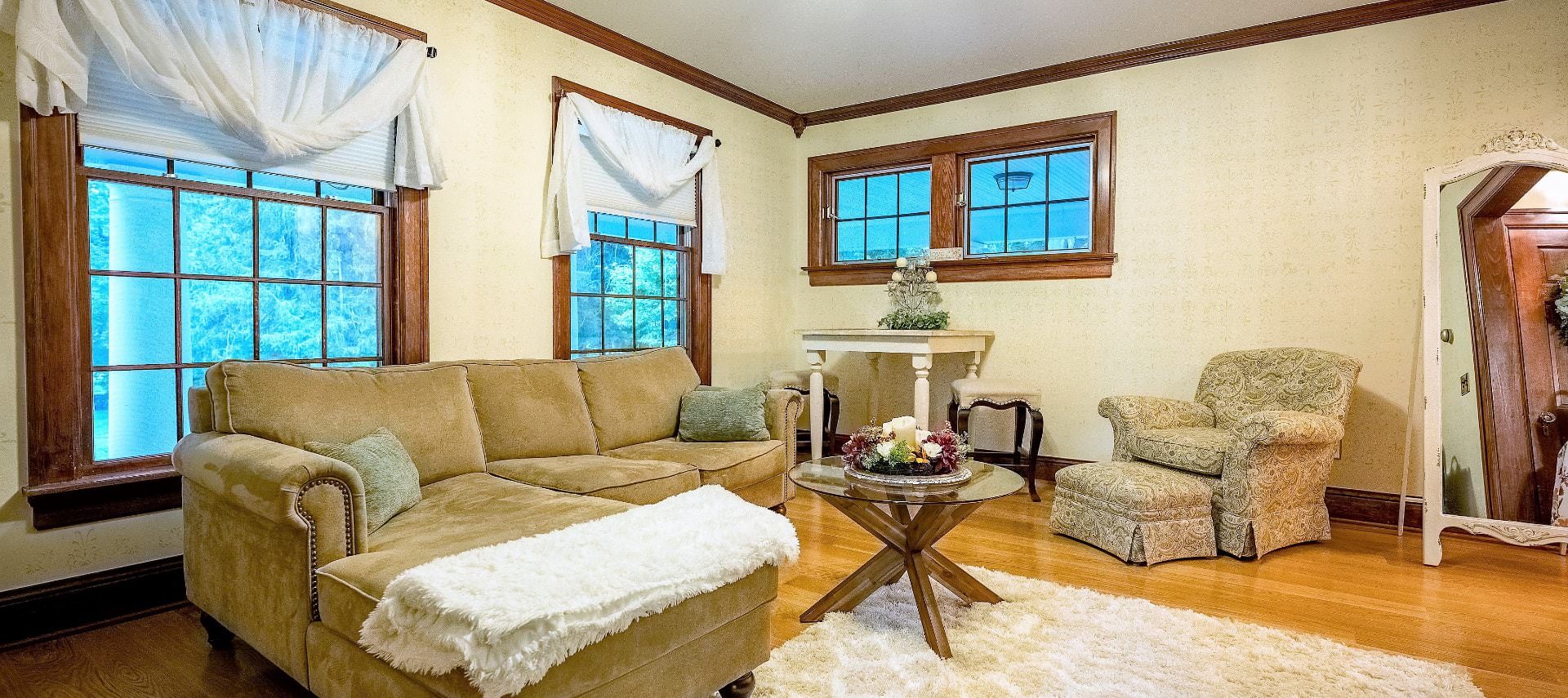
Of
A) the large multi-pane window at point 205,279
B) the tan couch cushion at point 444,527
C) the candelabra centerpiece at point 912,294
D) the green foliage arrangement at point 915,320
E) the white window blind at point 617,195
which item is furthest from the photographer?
the candelabra centerpiece at point 912,294

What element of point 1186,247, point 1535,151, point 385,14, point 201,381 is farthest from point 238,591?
point 1535,151

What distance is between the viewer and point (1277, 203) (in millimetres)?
4012

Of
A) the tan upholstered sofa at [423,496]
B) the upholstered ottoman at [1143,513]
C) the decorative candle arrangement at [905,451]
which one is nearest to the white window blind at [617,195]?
the tan upholstered sofa at [423,496]

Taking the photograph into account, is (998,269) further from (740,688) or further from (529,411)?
(740,688)

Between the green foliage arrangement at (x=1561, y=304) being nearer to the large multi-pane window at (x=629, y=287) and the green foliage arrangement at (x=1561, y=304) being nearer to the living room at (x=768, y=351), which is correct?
the living room at (x=768, y=351)

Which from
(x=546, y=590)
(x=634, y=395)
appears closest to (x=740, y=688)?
(x=546, y=590)

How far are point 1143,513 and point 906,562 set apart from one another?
1.24 m

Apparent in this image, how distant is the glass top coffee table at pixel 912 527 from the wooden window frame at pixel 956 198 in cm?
240

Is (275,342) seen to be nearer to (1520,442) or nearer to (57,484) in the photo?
(57,484)

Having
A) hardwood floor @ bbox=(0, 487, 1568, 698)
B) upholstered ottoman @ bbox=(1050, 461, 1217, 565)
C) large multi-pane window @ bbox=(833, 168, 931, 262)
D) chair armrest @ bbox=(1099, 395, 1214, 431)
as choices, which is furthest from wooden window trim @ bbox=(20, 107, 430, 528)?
large multi-pane window @ bbox=(833, 168, 931, 262)

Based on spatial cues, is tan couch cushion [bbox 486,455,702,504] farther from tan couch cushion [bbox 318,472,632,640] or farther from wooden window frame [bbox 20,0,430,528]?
wooden window frame [bbox 20,0,430,528]

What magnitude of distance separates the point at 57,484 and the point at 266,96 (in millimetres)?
1413

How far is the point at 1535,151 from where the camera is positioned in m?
3.12

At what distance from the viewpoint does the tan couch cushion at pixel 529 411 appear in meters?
3.07
